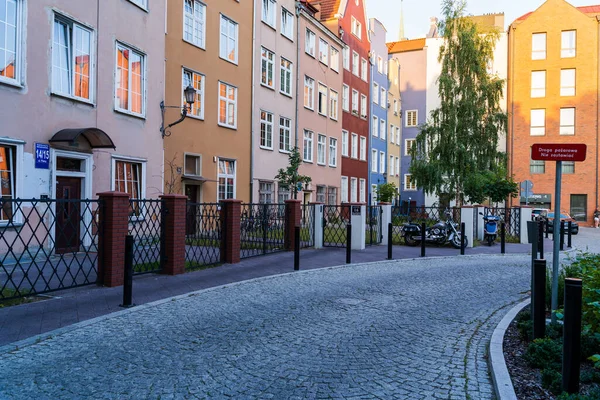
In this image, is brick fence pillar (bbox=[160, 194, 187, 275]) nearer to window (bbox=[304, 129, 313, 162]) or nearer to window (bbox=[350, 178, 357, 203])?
window (bbox=[304, 129, 313, 162])

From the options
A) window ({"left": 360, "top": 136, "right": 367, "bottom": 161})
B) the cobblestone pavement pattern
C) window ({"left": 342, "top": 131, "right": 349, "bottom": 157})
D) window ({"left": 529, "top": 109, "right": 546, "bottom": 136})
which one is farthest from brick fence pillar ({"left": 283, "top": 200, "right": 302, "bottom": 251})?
window ({"left": 529, "top": 109, "right": 546, "bottom": 136})

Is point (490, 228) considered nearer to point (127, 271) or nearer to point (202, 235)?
point (202, 235)

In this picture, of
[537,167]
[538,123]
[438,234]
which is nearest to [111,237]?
[438,234]

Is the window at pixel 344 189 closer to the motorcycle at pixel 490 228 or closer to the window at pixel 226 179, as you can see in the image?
the window at pixel 226 179

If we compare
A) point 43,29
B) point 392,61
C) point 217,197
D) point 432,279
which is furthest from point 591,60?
point 43,29

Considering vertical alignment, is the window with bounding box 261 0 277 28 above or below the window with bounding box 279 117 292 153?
above

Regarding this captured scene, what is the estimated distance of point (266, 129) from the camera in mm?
26641

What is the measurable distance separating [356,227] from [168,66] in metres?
9.36

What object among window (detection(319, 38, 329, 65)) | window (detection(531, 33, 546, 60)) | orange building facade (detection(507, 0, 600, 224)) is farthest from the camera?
window (detection(531, 33, 546, 60))

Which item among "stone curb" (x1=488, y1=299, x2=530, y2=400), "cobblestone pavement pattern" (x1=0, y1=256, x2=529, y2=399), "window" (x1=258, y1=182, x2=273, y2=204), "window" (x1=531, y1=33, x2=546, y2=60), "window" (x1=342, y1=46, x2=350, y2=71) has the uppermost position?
"window" (x1=531, y1=33, x2=546, y2=60)

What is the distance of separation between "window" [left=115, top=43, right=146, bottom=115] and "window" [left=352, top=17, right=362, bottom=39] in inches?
1022

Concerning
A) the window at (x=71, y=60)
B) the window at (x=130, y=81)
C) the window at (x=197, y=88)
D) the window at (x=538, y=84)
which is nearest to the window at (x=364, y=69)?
the window at (x=538, y=84)

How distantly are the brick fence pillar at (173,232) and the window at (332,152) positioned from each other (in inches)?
978

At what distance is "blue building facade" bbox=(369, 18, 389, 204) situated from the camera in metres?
43.8
